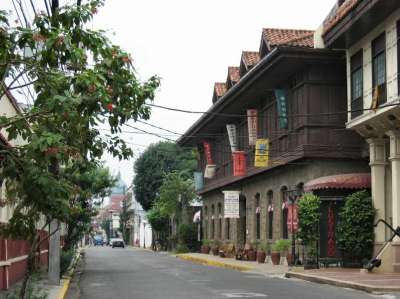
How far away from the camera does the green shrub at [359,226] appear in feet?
84.8

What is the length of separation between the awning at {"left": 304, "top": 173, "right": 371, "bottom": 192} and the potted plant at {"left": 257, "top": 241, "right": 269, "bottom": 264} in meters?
7.55

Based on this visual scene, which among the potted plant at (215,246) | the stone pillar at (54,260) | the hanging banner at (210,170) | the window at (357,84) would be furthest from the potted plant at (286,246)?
the hanging banner at (210,170)

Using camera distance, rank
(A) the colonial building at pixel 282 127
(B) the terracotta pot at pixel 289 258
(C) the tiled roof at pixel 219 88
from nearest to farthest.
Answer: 1. (A) the colonial building at pixel 282 127
2. (B) the terracotta pot at pixel 289 258
3. (C) the tiled roof at pixel 219 88

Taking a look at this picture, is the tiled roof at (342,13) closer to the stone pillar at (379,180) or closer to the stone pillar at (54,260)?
the stone pillar at (379,180)

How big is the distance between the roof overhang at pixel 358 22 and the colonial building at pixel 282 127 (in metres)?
1.82

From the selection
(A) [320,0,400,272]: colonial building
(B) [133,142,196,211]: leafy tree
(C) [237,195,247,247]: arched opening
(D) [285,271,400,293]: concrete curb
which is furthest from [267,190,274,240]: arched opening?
(B) [133,142,196,211]: leafy tree

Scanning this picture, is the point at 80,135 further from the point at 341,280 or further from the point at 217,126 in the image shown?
the point at 217,126

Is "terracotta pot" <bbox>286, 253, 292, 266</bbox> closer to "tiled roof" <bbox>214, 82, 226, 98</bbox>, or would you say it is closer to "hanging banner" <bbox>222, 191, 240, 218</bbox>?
"hanging banner" <bbox>222, 191, 240, 218</bbox>

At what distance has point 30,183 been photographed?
26.3 ft

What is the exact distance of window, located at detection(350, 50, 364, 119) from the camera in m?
26.6

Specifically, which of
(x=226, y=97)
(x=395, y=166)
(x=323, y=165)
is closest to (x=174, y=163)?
(x=226, y=97)

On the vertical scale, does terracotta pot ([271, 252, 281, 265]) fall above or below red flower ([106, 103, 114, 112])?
below

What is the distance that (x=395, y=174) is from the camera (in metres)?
24.2

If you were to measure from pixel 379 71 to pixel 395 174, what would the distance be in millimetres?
3761
